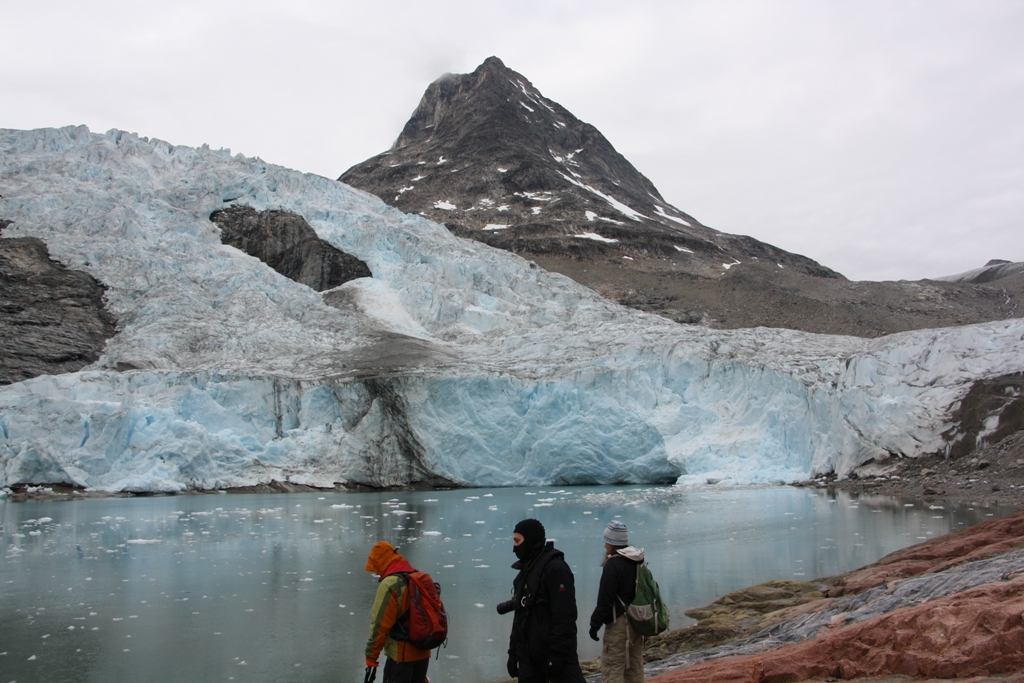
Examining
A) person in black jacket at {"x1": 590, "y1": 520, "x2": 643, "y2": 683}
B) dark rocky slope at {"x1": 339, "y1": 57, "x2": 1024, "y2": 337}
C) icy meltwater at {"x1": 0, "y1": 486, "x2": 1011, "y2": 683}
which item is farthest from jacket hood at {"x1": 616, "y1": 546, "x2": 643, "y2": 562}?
dark rocky slope at {"x1": 339, "y1": 57, "x2": 1024, "y2": 337}

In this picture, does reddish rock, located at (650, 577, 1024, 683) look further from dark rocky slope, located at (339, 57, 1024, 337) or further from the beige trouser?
dark rocky slope, located at (339, 57, 1024, 337)

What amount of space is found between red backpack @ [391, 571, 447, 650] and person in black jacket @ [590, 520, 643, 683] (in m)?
0.67

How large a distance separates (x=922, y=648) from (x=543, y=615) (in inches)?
59.2

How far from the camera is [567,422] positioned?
63.7 feet

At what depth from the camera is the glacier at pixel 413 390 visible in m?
17.7

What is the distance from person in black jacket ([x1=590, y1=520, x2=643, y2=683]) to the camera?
354 cm

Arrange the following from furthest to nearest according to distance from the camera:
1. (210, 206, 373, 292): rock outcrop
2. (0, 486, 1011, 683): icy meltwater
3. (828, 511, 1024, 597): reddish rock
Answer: (210, 206, 373, 292): rock outcrop → (828, 511, 1024, 597): reddish rock → (0, 486, 1011, 683): icy meltwater

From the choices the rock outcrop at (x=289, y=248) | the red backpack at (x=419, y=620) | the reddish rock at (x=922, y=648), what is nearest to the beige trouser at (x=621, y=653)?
the reddish rock at (x=922, y=648)

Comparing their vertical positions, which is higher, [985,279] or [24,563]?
[985,279]

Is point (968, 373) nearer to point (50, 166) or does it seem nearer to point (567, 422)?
point (567, 422)

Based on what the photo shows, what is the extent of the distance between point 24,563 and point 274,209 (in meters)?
22.1

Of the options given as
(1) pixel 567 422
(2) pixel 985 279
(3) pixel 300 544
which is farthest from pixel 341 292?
(2) pixel 985 279

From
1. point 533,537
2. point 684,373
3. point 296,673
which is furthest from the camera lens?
point 684,373

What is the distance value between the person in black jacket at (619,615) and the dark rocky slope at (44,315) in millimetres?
20307
